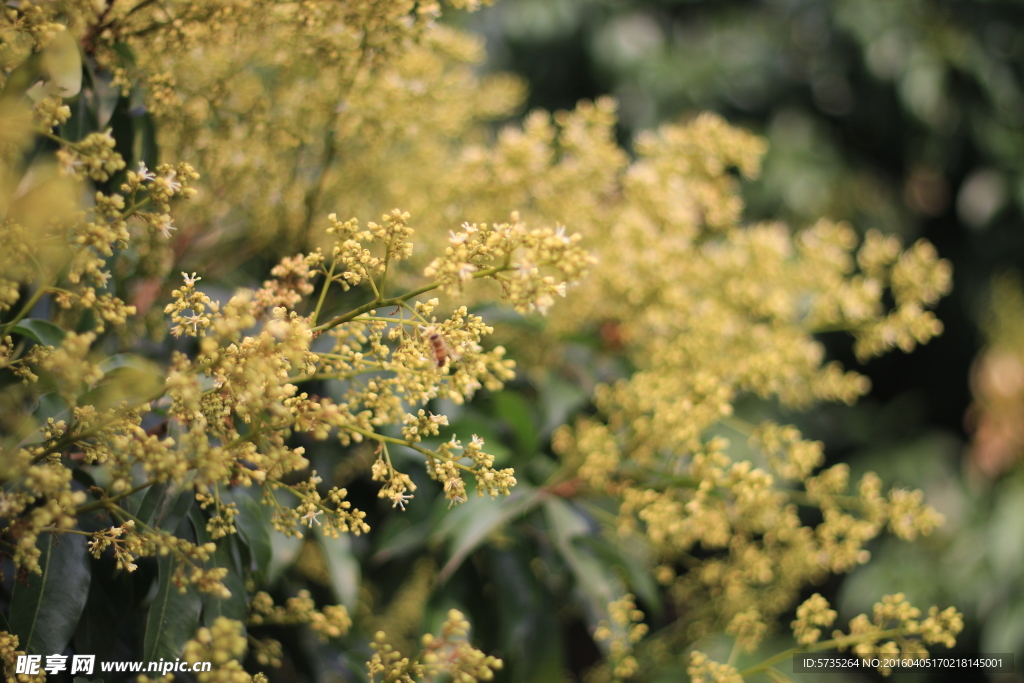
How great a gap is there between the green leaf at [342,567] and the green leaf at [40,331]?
0.31 metres

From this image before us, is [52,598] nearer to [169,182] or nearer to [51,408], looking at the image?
[51,408]

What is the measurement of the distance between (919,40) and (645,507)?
2108 millimetres

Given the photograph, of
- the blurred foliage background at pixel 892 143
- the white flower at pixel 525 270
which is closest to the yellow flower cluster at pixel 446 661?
the white flower at pixel 525 270

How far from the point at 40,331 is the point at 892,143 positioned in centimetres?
254

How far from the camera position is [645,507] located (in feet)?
2.08

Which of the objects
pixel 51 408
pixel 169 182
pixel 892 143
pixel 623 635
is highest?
pixel 892 143

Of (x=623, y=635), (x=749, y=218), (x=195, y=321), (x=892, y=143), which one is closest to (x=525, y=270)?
(x=195, y=321)

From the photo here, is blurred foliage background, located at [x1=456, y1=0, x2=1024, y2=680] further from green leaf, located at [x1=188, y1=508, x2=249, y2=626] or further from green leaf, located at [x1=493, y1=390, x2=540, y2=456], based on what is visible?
green leaf, located at [x1=188, y1=508, x2=249, y2=626]

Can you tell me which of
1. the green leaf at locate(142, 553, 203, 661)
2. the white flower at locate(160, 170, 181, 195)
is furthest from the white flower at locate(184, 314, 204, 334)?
the green leaf at locate(142, 553, 203, 661)

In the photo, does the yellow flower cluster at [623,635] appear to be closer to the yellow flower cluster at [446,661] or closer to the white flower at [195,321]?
the yellow flower cluster at [446,661]

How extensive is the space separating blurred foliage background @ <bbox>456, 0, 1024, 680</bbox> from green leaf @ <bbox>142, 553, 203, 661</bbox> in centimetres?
192

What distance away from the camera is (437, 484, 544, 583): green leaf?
68 cm

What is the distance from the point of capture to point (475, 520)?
27.7 inches

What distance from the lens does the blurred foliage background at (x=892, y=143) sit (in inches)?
79.0
